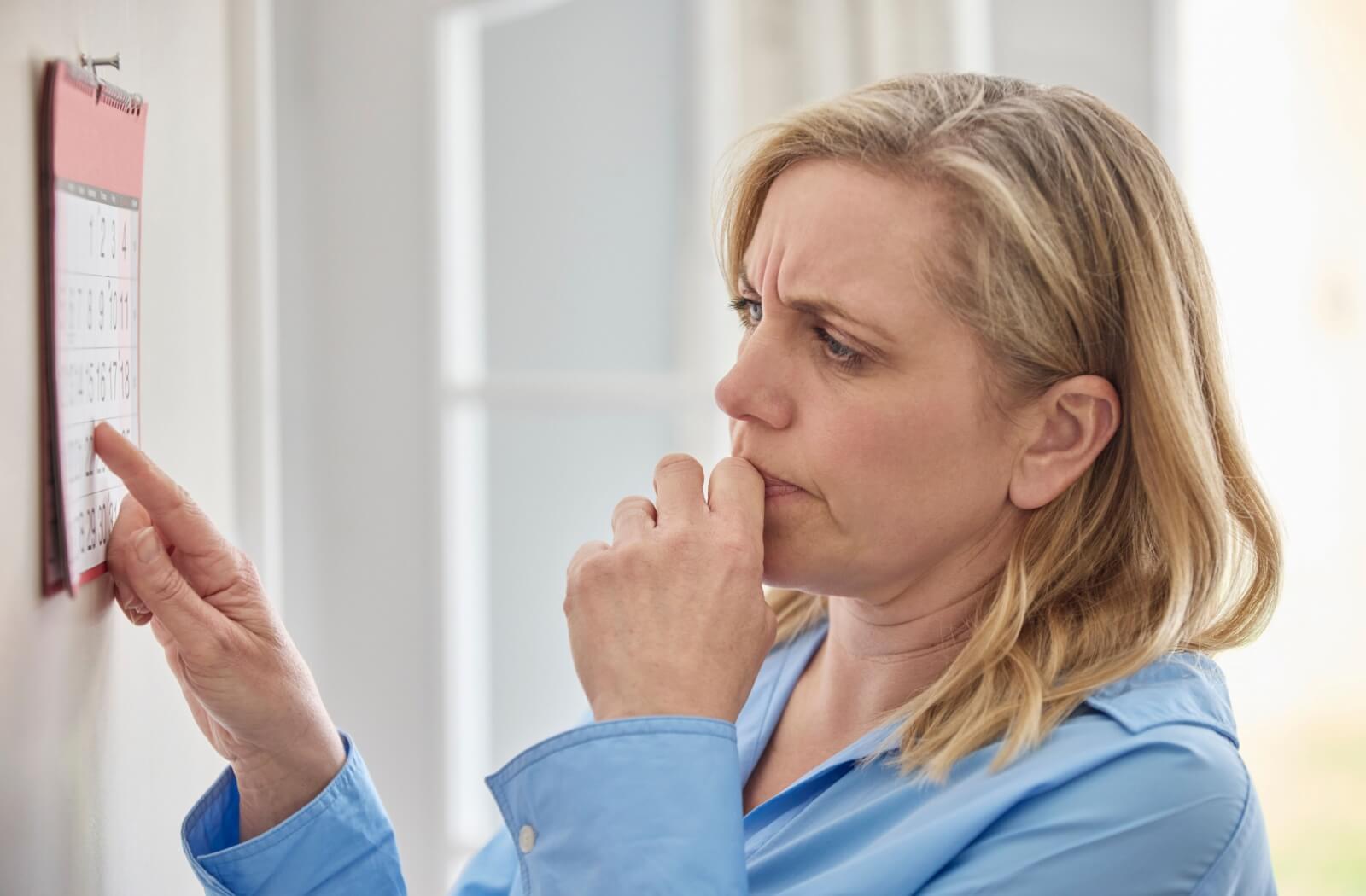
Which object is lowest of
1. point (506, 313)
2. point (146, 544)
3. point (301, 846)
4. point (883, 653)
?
point (301, 846)

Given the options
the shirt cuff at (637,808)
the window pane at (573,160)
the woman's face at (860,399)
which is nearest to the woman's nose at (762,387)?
the woman's face at (860,399)

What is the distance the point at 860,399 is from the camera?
894 millimetres

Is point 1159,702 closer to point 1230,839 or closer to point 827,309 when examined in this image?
point 1230,839

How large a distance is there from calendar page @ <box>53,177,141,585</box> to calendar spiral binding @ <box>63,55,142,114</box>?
0.06 metres

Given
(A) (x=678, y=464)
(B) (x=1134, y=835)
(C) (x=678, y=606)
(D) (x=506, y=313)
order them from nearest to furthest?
(B) (x=1134, y=835), (C) (x=678, y=606), (A) (x=678, y=464), (D) (x=506, y=313)

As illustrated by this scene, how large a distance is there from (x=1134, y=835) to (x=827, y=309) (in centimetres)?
40

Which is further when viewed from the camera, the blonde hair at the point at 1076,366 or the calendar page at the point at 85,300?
the blonde hair at the point at 1076,366

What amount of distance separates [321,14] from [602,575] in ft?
3.62

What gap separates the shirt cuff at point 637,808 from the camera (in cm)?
79

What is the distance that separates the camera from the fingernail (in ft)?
2.76

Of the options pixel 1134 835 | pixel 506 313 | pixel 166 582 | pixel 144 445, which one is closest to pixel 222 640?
pixel 166 582

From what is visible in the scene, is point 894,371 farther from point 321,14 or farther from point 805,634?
point 321,14

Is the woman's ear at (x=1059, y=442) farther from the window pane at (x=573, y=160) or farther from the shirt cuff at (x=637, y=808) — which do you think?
the window pane at (x=573, y=160)

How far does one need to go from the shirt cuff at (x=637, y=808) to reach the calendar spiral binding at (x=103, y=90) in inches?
20.3
